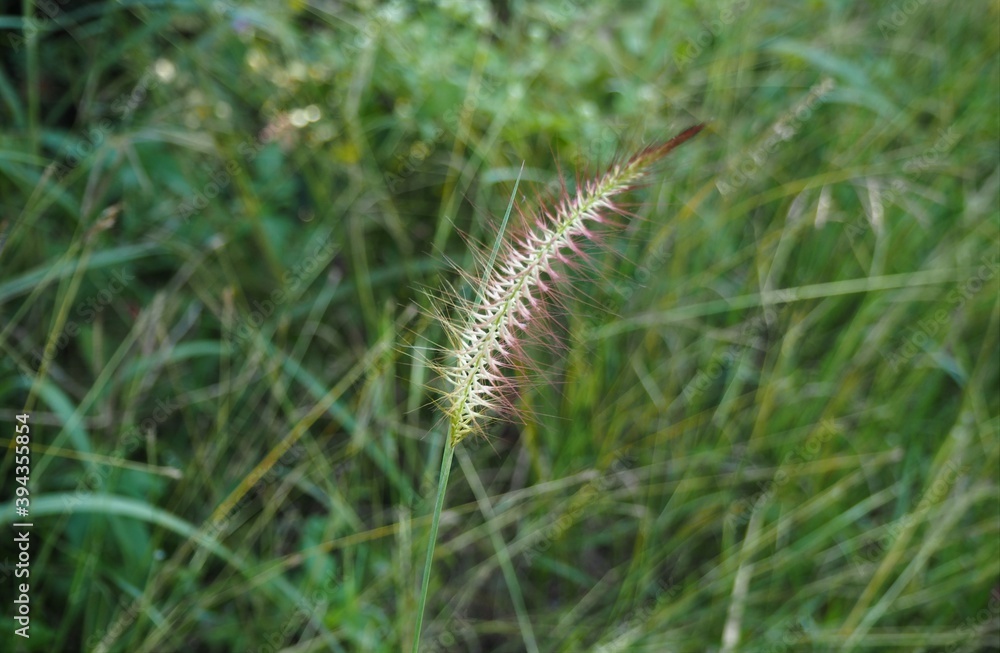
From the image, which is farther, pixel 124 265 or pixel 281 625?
pixel 124 265

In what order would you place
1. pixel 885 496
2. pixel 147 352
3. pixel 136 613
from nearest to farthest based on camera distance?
pixel 136 613 < pixel 147 352 < pixel 885 496

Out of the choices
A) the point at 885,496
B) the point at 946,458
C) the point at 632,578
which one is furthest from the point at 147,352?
the point at 946,458

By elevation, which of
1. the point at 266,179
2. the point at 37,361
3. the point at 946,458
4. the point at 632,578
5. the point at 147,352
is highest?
the point at 266,179

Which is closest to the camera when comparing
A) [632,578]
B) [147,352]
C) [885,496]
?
[147,352]

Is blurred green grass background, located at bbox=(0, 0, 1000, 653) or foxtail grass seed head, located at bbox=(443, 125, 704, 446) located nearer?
foxtail grass seed head, located at bbox=(443, 125, 704, 446)

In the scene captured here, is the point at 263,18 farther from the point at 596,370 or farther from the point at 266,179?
the point at 596,370

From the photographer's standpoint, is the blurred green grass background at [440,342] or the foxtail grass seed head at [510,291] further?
the blurred green grass background at [440,342]

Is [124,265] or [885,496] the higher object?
[124,265]

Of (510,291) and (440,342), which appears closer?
(510,291)
